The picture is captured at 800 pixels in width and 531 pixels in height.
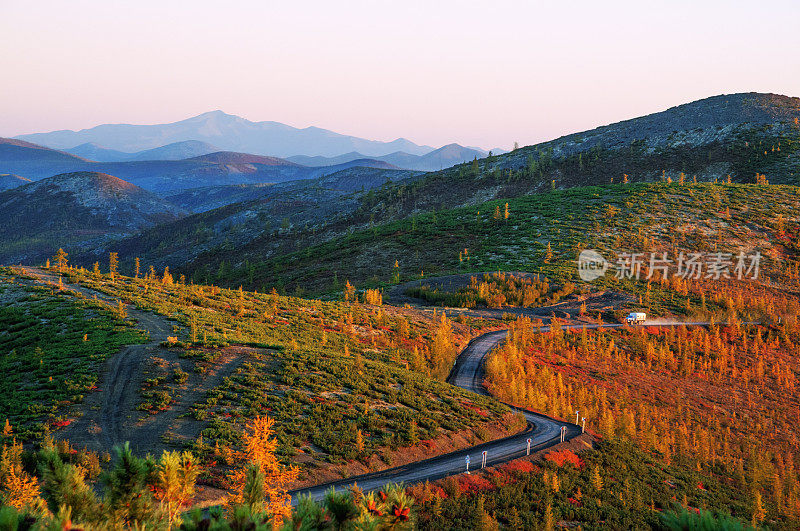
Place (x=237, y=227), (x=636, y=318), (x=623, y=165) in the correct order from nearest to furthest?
(x=636, y=318), (x=623, y=165), (x=237, y=227)

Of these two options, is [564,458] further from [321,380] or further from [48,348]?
[48,348]

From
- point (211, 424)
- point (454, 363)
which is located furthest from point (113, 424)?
point (454, 363)

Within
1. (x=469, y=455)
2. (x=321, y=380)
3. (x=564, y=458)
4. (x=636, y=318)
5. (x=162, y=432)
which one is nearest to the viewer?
(x=162, y=432)

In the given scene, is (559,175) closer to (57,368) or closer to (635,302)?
(635,302)

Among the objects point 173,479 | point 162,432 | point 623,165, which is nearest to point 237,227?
point 623,165

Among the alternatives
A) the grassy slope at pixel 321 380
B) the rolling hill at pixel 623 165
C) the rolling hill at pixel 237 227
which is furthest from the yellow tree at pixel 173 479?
the rolling hill at pixel 237 227

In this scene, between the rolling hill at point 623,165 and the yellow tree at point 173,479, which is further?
the rolling hill at point 623,165

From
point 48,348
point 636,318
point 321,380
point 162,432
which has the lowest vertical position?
point 636,318

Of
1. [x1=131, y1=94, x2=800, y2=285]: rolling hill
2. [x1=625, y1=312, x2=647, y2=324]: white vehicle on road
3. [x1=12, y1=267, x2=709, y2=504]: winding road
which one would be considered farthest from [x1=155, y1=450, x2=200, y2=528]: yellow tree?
[x1=131, y1=94, x2=800, y2=285]: rolling hill

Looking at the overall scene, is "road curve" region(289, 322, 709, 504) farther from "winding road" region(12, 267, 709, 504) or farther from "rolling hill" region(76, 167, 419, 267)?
"rolling hill" region(76, 167, 419, 267)

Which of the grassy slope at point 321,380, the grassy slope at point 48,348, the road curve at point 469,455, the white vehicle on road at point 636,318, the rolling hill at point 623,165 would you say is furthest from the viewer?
the rolling hill at point 623,165

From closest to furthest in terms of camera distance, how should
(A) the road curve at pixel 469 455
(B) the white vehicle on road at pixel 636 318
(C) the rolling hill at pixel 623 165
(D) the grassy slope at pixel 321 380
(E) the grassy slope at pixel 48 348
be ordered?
(A) the road curve at pixel 469 455, (E) the grassy slope at pixel 48 348, (D) the grassy slope at pixel 321 380, (B) the white vehicle on road at pixel 636 318, (C) the rolling hill at pixel 623 165

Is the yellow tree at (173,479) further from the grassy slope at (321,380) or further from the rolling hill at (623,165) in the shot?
the rolling hill at (623,165)

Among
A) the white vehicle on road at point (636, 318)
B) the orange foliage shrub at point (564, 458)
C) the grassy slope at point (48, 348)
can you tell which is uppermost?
the grassy slope at point (48, 348)
